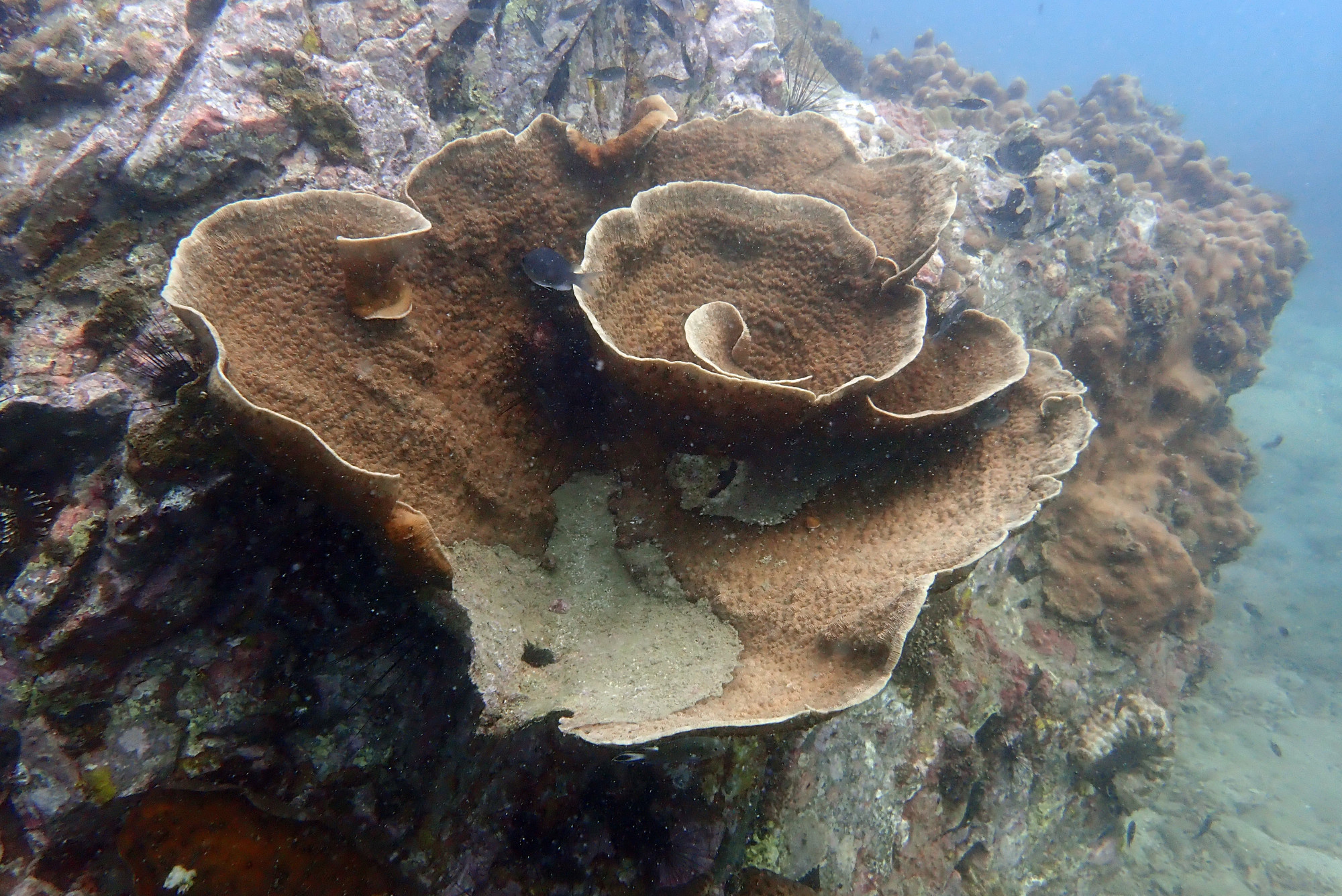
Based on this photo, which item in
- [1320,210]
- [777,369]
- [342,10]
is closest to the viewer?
[777,369]

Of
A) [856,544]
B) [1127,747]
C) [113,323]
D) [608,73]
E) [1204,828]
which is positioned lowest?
[1204,828]

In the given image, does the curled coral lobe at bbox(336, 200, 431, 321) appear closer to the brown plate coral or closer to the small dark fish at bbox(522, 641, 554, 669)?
the brown plate coral

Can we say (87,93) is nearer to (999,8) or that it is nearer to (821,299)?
(821,299)

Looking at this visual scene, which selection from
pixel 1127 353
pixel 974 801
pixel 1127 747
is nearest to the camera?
pixel 974 801

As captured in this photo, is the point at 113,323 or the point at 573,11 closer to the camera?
the point at 113,323

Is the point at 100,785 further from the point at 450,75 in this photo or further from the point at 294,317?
the point at 450,75

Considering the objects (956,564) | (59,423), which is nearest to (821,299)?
(956,564)

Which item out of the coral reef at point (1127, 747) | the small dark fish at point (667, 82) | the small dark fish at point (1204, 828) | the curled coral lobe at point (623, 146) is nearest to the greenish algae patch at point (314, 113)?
the curled coral lobe at point (623, 146)

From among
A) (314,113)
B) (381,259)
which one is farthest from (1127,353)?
(314,113)
